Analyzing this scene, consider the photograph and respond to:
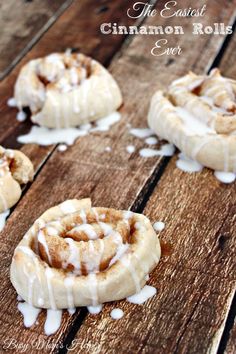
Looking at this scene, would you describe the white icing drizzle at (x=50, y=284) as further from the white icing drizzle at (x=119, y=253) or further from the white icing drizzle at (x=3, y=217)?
the white icing drizzle at (x=3, y=217)

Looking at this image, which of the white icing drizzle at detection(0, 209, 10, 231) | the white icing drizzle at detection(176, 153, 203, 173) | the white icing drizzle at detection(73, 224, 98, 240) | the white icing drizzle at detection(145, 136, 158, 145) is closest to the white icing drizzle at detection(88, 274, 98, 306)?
the white icing drizzle at detection(73, 224, 98, 240)

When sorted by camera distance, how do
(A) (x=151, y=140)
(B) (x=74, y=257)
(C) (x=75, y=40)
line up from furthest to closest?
(C) (x=75, y=40)
(A) (x=151, y=140)
(B) (x=74, y=257)

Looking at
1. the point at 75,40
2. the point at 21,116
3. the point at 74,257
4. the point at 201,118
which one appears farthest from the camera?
the point at 75,40

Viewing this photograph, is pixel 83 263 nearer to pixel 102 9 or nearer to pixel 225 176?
pixel 225 176

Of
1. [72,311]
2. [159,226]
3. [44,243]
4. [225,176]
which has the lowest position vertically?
[225,176]

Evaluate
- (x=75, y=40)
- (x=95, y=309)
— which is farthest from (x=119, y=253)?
(x=75, y=40)

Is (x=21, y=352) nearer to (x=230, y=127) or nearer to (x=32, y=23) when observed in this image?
(x=230, y=127)

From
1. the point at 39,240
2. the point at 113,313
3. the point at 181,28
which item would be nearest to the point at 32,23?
the point at 181,28
